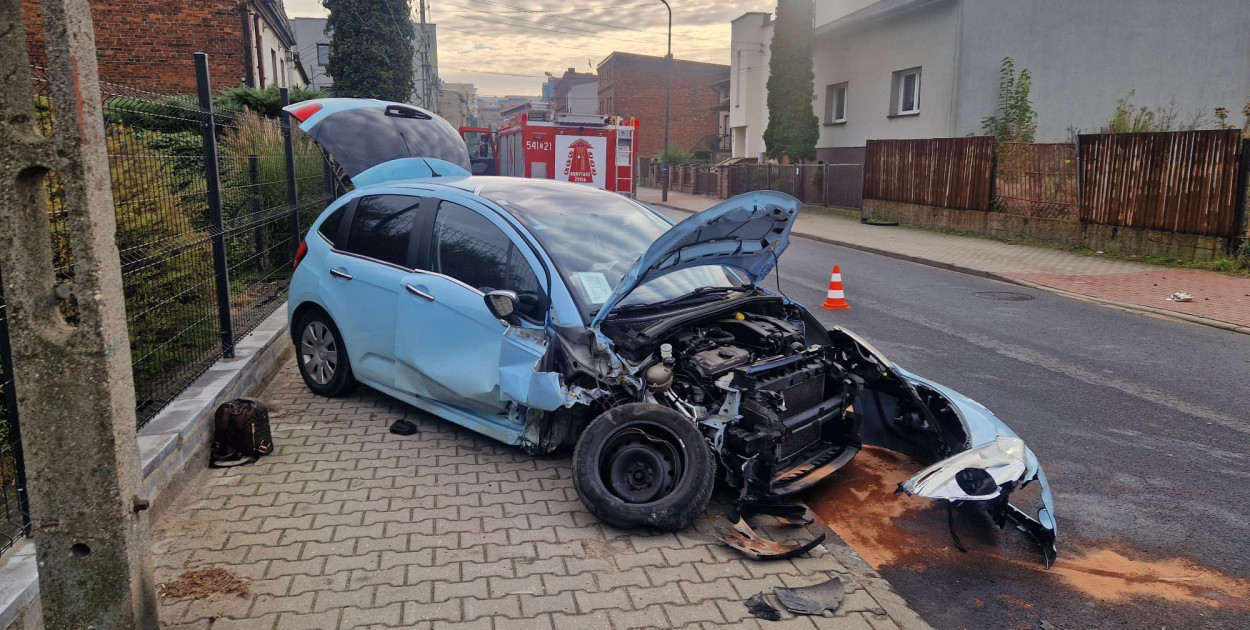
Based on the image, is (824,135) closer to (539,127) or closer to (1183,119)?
(1183,119)

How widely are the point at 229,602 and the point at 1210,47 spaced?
1075 inches

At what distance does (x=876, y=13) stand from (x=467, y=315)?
77.4ft

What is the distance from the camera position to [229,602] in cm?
337

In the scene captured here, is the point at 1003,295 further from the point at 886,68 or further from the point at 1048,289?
the point at 886,68

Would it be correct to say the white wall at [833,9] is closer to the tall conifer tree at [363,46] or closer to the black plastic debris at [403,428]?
the tall conifer tree at [363,46]

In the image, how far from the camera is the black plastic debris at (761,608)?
335cm

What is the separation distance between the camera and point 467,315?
4.93m

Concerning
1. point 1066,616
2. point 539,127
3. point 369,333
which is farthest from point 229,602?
point 539,127

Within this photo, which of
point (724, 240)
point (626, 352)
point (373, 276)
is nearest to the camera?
point (626, 352)

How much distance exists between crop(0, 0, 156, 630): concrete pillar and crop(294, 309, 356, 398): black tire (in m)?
3.32

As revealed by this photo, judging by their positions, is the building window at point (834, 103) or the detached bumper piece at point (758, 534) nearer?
the detached bumper piece at point (758, 534)

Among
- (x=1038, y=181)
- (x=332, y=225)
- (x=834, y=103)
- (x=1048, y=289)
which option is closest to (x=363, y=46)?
(x=834, y=103)

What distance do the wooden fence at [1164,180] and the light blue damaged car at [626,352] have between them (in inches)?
443

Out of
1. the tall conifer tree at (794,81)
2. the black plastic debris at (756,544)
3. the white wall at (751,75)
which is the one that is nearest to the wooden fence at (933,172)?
the tall conifer tree at (794,81)
